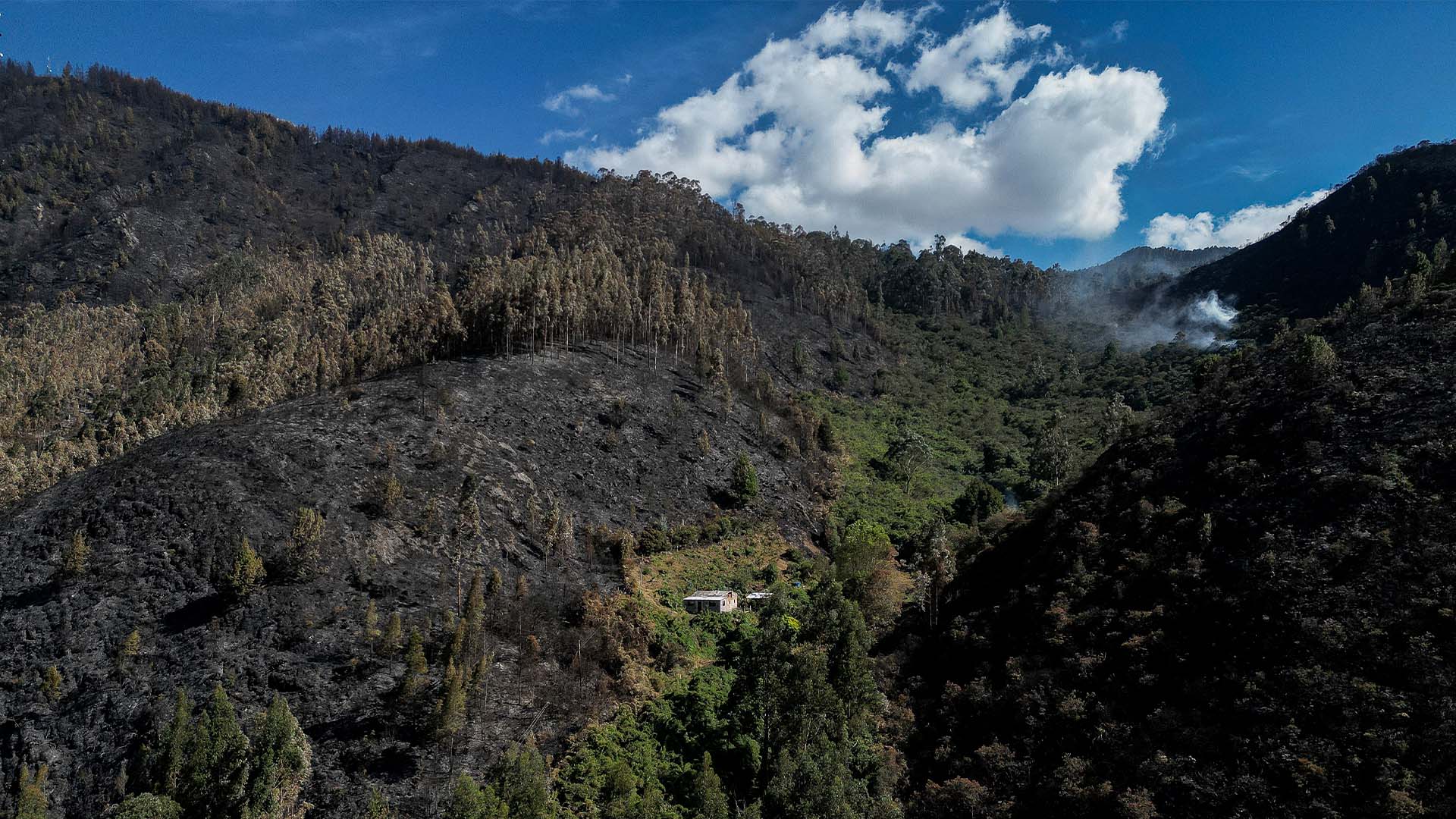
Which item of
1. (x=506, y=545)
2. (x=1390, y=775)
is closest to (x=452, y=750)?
(x=506, y=545)

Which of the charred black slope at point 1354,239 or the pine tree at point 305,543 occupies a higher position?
the charred black slope at point 1354,239

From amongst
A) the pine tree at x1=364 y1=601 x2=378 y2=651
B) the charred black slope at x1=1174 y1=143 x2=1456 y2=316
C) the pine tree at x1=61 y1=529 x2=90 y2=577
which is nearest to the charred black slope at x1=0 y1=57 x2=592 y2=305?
the pine tree at x1=61 y1=529 x2=90 y2=577

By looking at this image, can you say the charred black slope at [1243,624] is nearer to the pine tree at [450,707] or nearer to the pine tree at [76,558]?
the pine tree at [450,707]

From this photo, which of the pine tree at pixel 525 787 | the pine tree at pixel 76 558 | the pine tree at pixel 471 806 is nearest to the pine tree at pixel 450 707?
the pine tree at pixel 525 787

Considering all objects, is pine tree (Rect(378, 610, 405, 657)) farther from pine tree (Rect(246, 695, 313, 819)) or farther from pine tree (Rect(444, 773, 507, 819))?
pine tree (Rect(444, 773, 507, 819))

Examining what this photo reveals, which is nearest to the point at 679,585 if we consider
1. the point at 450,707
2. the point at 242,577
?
the point at 450,707

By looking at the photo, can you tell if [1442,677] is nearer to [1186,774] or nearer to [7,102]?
[1186,774]
